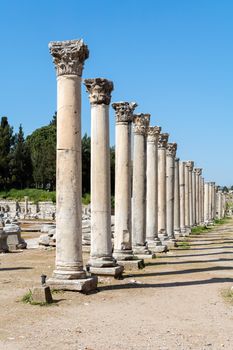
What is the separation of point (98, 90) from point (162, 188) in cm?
1237

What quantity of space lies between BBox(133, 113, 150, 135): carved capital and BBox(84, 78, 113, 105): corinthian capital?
19.1 feet

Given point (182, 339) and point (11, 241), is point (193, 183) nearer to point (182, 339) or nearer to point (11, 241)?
point (11, 241)

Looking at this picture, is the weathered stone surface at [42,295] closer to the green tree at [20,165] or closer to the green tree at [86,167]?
the green tree at [86,167]

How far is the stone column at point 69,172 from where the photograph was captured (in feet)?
43.4

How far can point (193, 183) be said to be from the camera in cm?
4706

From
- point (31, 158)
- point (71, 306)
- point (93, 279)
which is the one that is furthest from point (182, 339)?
point (31, 158)

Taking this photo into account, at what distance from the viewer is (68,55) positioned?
44.9ft

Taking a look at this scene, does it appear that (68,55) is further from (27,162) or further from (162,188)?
(27,162)

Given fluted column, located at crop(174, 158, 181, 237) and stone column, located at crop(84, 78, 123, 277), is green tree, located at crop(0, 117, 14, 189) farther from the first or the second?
stone column, located at crop(84, 78, 123, 277)

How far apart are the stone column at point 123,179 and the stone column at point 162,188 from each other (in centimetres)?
915

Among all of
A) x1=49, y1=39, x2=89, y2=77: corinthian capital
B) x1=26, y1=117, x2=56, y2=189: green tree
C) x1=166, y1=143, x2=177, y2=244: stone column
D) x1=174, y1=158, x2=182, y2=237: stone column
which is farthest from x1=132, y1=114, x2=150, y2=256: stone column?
x1=26, y1=117, x2=56, y2=189: green tree

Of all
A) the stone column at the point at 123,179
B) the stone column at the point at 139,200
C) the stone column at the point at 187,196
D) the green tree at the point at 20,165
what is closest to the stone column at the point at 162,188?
the stone column at the point at 139,200

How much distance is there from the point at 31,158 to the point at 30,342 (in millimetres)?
86553

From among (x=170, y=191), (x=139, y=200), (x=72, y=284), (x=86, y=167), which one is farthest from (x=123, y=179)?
(x=86, y=167)
